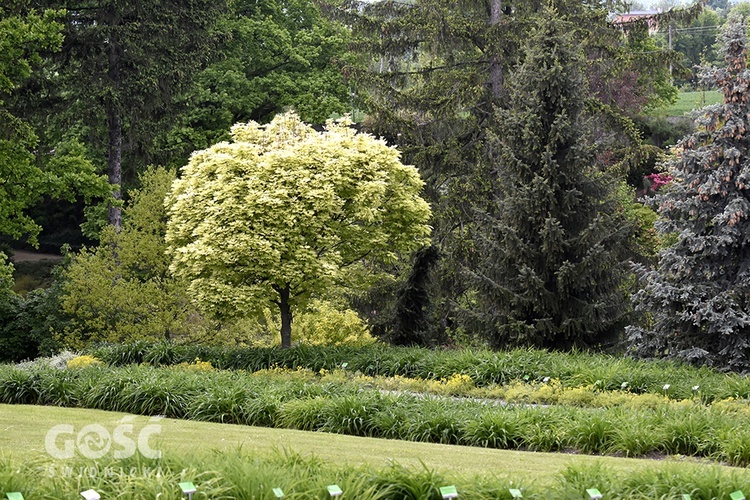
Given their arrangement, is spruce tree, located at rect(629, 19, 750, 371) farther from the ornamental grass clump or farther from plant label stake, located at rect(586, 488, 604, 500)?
the ornamental grass clump

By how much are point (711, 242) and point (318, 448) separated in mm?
8826

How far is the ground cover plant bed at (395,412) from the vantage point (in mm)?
9406

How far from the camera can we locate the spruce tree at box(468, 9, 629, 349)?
17.0m

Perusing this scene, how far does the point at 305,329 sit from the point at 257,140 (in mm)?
4980

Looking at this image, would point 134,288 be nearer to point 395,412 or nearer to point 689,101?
point 395,412

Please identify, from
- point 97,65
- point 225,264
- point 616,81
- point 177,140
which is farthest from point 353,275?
point 616,81

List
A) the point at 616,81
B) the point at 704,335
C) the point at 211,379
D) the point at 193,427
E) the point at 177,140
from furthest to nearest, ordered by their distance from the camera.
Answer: the point at 616,81, the point at 177,140, the point at 704,335, the point at 211,379, the point at 193,427

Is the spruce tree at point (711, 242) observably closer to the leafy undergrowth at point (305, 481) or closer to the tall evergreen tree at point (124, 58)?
the leafy undergrowth at point (305, 481)

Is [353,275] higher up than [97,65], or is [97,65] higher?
[97,65]

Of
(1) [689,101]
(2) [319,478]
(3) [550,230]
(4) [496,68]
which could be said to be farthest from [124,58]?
(1) [689,101]

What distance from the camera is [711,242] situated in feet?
48.5

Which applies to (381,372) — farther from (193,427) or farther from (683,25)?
(683,25)

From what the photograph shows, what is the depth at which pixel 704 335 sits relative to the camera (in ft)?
49.5

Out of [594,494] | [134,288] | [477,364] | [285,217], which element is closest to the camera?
[594,494]
